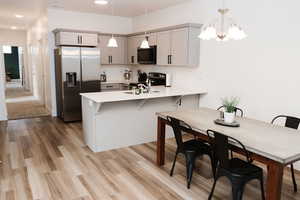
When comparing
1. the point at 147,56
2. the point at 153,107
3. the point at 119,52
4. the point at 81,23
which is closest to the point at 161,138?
the point at 153,107

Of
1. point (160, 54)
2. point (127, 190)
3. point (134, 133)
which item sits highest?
point (160, 54)

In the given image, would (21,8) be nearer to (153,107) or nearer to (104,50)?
(104,50)

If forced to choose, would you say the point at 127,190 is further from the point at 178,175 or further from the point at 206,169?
the point at 206,169

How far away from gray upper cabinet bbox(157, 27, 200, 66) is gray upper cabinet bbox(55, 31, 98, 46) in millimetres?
1722

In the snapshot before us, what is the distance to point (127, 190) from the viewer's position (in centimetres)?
280

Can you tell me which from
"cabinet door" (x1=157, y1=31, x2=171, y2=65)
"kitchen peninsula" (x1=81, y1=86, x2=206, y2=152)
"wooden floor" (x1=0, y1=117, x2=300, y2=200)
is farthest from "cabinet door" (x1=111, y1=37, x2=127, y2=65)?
"wooden floor" (x1=0, y1=117, x2=300, y2=200)

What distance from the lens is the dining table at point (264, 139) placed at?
194 centimetres

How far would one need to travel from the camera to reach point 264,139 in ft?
7.38

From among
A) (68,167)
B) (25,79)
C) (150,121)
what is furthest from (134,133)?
(25,79)

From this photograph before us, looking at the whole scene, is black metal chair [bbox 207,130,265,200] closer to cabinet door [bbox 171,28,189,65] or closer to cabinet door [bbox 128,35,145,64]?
cabinet door [bbox 171,28,189,65]

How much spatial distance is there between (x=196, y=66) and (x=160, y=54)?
89 cm

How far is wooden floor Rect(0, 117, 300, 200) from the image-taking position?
2.72 meters

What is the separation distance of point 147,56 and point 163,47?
631mm

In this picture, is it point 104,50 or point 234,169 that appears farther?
point 104,50
